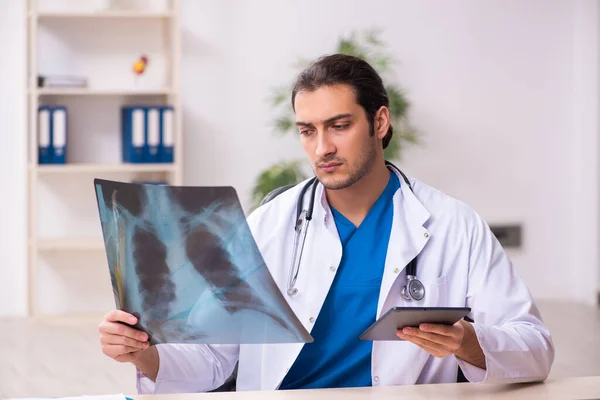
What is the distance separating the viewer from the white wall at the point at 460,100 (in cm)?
496

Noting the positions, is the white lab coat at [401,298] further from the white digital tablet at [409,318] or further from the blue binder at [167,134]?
the blue binder at [167,134]

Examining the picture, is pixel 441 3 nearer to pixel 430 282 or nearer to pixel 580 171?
pixel 580 171

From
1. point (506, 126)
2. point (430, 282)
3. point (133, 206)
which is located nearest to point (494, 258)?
point (430, 282)

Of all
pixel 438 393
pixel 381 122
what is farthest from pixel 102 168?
pixel 438 393

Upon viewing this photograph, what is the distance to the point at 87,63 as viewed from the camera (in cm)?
484

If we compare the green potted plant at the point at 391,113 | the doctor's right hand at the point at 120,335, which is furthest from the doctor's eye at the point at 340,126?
the green potted plant at the point at 391,113

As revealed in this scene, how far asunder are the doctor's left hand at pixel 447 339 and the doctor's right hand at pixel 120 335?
0.43m

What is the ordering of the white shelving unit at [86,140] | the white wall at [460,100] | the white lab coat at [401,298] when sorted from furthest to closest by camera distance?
the white wall at [460,100] → the white shelving unit at [86,140] → the white lab coat at [401,298]

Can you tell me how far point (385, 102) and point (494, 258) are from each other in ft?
1.43

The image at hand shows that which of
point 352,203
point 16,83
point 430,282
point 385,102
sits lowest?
point 430,282

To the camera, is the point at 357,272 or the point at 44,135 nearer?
the point at 357,272

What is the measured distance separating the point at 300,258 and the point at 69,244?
3099 mm

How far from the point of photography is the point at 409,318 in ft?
4.29

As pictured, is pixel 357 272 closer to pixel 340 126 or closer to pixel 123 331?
pixel 340 126
